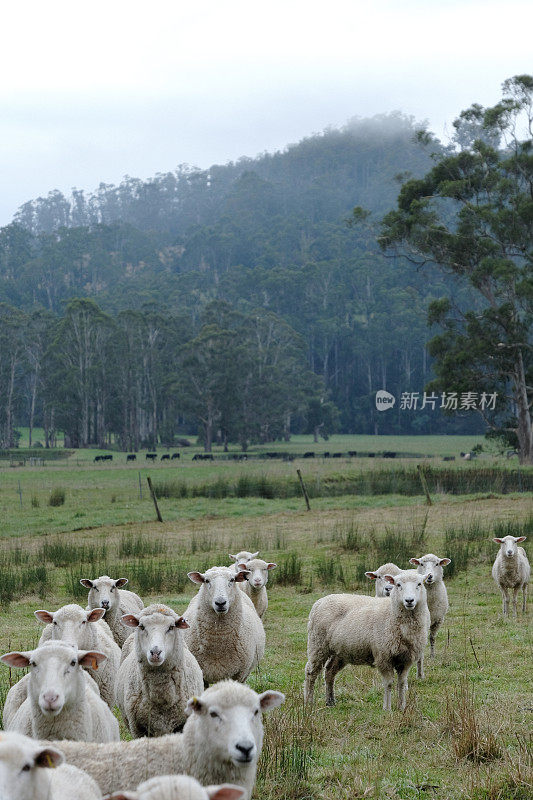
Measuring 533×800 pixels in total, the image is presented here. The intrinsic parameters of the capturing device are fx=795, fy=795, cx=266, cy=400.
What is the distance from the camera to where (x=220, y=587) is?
21.3ft

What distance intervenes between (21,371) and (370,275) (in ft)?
145

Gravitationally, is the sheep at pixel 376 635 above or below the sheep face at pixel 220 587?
below

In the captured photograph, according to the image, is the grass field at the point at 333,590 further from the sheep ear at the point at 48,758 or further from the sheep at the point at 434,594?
the sheep ear at the point at 48,758

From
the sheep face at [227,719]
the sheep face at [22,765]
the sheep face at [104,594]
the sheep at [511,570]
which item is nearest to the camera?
the sheep face at [22,765]

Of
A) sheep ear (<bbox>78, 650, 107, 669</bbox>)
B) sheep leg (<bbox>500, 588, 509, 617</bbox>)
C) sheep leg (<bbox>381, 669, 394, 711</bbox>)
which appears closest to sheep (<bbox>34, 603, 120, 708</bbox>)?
sheep ear (<bbox>78, 650, 107, 669</bbox>)

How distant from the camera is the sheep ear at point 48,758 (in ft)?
10.0

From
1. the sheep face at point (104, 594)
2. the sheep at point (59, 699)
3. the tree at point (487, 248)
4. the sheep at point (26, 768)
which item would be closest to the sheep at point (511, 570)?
the sheep face at point (104, 594)

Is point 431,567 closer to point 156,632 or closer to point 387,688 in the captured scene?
point 387,688

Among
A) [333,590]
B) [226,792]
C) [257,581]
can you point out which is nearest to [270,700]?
[226,792]

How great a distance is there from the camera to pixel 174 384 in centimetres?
6306

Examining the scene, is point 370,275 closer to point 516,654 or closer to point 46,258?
point 46,258

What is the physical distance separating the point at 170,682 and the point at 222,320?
68.2m

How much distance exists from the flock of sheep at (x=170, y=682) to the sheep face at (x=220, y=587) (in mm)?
12

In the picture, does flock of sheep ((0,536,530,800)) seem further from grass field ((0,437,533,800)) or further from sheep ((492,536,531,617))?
sheep ((492,536,531,617))
